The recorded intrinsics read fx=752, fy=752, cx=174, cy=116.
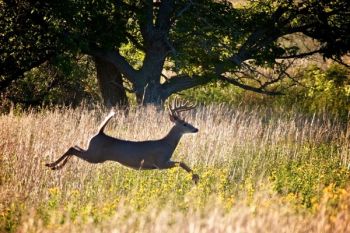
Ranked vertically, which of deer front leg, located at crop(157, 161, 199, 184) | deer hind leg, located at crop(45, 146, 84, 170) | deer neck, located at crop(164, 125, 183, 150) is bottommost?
deer hind leg, located at crop(45, 146, 84, 170)

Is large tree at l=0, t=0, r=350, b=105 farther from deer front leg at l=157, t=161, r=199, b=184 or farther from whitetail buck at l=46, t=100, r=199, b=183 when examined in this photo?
deer front leg at l=157, t=161, r=199, b=184

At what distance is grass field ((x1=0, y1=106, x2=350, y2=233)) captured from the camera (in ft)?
23.1

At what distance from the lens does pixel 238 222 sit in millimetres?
6645

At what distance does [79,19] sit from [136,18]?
182cm

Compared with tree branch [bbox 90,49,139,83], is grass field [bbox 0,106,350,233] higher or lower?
lower

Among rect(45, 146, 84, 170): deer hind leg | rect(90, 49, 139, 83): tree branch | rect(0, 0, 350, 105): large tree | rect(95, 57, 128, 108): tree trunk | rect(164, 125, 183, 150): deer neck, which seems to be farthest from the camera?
rect(95, 57, 128, 108): tree trunk

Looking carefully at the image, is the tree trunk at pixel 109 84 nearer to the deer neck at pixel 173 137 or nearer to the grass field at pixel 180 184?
the grass field at pixel 180 184

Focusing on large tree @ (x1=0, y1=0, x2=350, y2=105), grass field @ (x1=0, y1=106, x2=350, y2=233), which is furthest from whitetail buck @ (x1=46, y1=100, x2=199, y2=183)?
large tree @ (x1=0, y1=0, x2=350, y2=105)

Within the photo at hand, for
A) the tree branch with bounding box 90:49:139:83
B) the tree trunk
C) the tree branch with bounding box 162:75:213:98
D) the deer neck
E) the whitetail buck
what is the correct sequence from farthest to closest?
the tree trunk
the tree branch with bounding box 162:75:213:98
the tree branch with bounding box 90:49:139:83
the deer neck
the whitetail buck

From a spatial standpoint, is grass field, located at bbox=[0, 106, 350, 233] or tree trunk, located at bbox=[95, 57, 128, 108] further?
tree trunk, located at bbox=[95, 57, 128, 108]

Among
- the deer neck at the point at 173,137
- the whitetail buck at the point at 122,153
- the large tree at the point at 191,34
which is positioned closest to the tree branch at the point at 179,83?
the large tree at the point at 191,34

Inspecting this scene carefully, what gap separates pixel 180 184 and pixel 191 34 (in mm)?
7910

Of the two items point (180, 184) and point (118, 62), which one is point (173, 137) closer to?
point (180, 184)

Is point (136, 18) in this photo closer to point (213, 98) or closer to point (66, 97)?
point (66, 97)
